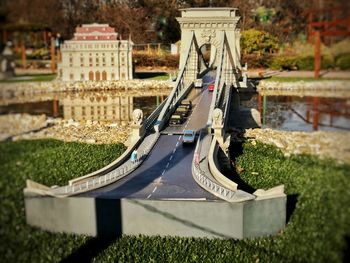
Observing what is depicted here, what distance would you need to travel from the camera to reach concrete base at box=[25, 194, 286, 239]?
739cm

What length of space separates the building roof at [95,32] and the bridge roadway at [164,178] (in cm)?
266

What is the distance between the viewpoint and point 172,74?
51.2 feet

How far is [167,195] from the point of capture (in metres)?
9.17

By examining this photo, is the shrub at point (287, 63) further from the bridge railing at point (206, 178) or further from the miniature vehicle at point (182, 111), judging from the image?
the miniature vehicle at point (182, 111)

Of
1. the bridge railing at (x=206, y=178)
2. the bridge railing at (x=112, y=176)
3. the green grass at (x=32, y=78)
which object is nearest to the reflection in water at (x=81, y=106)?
the green grass at (x=32, y=78)

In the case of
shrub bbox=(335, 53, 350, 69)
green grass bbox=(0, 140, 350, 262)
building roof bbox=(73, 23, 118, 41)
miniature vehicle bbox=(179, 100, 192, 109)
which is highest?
building roof bbox=(73, 23, 118, 41)

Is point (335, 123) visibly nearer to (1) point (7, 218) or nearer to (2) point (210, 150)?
(1) point (7, 218)

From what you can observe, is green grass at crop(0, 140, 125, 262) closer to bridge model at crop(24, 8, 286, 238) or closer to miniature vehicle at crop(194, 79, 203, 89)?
bridge model at crop(24, 8, 286, 238)

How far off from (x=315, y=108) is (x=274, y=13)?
490cm

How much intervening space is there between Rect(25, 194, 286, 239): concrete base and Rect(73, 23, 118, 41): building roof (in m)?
2.51

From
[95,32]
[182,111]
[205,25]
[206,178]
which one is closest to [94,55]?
[95,32]

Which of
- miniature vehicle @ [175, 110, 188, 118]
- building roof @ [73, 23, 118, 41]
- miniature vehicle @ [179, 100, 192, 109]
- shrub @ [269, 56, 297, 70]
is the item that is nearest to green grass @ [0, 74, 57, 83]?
building roof @ [73, 23, 118, 41]

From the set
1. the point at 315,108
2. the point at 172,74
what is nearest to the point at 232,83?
the point at 172,74

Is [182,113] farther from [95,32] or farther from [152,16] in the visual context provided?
[95,32]
